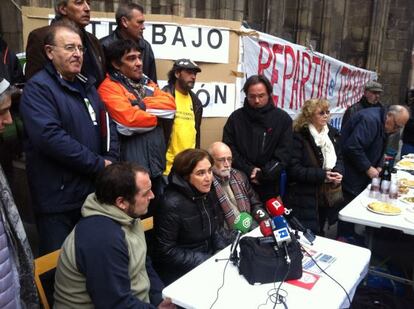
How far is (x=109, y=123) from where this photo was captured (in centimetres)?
282

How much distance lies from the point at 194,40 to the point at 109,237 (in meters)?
2.75

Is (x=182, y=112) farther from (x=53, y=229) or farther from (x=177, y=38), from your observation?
(x=53, y=229)

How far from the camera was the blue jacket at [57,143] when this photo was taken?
2.44 meters

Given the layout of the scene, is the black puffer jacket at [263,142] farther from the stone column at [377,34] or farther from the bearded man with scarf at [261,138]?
the stone column at [377,34]

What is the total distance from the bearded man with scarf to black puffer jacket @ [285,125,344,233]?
0.50 ft

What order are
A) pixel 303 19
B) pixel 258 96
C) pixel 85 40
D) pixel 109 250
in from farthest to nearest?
1. pixel 303 19
2. pixel 258 96
3. pixel 85 40
4. pixel 109 250

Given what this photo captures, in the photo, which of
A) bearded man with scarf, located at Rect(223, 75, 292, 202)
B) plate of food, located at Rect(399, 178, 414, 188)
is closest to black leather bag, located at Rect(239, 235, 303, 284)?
bearded man with scarf, located at Rect(223, 75, 292, 202)

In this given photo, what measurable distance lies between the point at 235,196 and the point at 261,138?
76 centimetres

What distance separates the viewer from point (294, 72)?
5.95 m

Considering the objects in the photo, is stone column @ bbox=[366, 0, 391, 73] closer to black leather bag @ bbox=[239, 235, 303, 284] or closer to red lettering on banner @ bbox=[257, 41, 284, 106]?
red lettering on banner @ bbox=[257, 41, 284, 106]

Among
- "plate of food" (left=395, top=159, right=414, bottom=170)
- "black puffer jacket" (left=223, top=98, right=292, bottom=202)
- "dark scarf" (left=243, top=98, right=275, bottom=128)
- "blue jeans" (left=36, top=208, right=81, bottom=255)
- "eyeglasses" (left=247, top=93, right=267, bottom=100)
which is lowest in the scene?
"plate of food" (left=395, top=159, right=414, bottom=170)

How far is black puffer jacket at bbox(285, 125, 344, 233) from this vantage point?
13.1ft

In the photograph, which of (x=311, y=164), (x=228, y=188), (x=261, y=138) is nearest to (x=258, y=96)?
(x=261, y=138)

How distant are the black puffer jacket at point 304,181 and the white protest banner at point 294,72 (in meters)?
1.16
